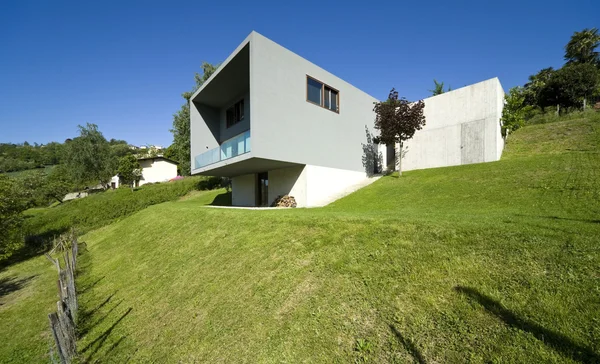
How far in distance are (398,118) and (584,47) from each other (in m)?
35.4

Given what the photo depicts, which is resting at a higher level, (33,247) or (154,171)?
(154,171)

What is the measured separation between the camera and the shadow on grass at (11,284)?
410 inches

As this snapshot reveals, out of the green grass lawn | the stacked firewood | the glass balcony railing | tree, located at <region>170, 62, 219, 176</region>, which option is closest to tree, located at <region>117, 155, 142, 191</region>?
tree, located at <region>170, 62, 219, 176</region>

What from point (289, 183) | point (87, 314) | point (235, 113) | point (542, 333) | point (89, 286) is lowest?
point (89, 286)

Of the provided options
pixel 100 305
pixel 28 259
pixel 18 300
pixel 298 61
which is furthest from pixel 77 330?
pixel 28 259

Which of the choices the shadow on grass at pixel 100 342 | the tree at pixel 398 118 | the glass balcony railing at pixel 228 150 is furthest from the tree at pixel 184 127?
the shadow on grass at pixel 100 342

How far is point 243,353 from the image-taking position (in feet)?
11.7

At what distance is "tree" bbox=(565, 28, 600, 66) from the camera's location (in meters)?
29.5

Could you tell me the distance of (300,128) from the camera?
1315 cm

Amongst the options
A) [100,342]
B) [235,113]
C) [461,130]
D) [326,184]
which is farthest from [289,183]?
[461,130]

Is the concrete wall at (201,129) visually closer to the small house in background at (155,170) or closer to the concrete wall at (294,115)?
the concrete wall at (294,115)

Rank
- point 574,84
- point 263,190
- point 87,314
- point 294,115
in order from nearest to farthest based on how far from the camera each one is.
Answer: point 87,314, point 294,115, point 263,190, point 574,84

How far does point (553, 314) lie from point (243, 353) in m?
3.87

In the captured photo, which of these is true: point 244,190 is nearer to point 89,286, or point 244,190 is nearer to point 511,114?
point 89,286
